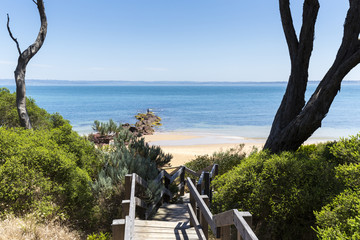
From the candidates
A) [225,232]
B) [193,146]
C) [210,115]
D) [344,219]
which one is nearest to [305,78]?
[344,219]

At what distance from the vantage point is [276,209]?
18.1 feet

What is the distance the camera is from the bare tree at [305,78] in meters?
7.64

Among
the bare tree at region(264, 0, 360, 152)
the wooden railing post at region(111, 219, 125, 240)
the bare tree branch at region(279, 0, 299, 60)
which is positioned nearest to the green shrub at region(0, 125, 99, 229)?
the wooden railing post at region(111, 219, 125, 240)

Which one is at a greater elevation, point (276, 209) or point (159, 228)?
point (276, 209)

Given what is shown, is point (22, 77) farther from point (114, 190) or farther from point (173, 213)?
point (173, 213)

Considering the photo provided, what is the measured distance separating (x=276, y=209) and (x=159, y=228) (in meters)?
2.37

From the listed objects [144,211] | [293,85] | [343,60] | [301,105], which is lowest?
[144,211]

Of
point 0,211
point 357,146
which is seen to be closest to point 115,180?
point 0,211

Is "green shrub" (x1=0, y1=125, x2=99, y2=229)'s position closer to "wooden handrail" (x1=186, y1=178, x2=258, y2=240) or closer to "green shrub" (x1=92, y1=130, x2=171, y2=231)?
"green shrub" (x1=92, y1=130, x2=171, y2=231)

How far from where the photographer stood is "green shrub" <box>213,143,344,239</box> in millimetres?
5457

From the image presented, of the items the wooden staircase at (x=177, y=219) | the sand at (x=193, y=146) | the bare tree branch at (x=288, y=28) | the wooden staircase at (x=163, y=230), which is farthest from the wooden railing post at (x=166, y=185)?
the sand at (x=193, y=146)

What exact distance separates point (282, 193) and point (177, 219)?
2936 mm

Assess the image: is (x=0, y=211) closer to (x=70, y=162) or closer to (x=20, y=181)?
(x=20, y=181)

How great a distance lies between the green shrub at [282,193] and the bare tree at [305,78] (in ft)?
5.81
